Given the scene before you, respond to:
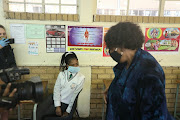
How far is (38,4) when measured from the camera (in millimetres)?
2809

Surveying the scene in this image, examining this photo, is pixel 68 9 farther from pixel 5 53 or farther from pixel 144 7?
pixel 144 7

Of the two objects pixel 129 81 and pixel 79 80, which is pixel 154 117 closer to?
pixel 129 81

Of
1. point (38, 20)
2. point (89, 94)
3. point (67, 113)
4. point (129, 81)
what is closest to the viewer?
point (129, 81)

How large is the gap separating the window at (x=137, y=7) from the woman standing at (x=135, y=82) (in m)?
1.73

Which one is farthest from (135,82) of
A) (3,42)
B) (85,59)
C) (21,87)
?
(3,42)

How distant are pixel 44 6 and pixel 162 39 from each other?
2.20 meters

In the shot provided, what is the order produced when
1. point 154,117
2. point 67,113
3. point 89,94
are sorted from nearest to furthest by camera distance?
point 154,117 < point 67,113 < point 89,94

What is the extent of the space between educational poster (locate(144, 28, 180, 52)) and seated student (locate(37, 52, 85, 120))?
1.44 m

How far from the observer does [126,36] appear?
4.11 feet

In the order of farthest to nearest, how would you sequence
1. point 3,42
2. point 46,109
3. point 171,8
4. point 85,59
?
point 171,8
point 85,59
point 3,42
point 46,109

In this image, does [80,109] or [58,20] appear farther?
[80,109]

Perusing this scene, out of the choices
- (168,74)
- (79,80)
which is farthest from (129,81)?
(168,74)

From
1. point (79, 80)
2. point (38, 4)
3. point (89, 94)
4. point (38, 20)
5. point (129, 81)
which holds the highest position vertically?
point (38, 4)

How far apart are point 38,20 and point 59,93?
1284 mm
